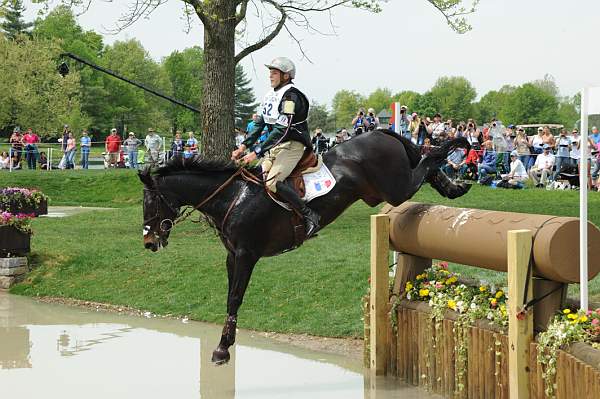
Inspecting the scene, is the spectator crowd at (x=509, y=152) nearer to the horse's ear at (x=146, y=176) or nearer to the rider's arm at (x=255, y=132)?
the rider's arm at (x=255, y=132)

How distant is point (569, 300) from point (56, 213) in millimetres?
21354

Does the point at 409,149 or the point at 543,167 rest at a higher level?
the point at 543,167

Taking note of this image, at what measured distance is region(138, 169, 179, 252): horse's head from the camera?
31.2ft

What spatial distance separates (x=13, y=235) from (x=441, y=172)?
352 inches

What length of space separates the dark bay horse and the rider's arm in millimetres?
312

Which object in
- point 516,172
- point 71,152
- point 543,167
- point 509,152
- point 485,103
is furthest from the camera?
point 485,103

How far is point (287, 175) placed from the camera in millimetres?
9586

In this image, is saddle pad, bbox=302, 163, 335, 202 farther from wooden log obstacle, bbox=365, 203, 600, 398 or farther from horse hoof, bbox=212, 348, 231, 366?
horse hoof, bbox=212, 348, 231, 366

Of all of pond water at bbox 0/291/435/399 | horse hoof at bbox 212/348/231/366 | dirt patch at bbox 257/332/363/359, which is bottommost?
pond water at bbox 0/291/435/399

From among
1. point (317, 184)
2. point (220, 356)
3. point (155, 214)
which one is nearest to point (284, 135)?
point (317, 184)

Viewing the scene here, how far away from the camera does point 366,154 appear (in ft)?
32.9

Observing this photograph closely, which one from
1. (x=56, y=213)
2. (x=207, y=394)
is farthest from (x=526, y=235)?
(x=56, y=213)

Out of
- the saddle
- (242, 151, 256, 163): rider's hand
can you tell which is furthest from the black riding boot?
(242, 151, 256, 163): rider's hand

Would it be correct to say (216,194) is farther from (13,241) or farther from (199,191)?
(13,241)
